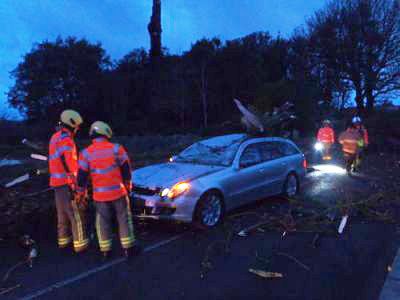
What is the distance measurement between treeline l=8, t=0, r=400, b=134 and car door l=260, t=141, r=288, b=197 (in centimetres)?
1926

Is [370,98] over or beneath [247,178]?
over

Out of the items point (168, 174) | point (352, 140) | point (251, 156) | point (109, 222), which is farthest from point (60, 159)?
point (352, 140)

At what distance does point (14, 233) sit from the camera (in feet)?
22.7

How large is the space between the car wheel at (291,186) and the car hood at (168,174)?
2462 mm

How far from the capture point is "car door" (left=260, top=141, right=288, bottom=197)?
8.84 m

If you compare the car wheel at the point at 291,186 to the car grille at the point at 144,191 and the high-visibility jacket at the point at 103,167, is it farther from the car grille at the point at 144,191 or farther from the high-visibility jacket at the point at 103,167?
the high-visibility jacket at the point at 103,167

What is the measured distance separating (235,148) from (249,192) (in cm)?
89

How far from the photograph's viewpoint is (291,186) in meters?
9.90

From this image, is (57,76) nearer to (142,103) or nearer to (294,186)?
(142,103)

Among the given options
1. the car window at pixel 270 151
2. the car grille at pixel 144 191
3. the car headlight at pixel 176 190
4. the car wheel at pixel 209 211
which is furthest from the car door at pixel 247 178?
the car grille at pixel 144 191

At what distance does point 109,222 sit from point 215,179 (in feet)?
7.42

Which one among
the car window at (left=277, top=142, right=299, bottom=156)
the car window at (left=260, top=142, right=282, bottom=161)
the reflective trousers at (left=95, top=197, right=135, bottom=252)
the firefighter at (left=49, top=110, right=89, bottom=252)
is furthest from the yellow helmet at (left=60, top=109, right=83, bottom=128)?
the car window at (left=277, top=142, right=299, bottom=156)

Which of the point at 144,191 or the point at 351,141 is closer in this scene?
the point at 144,191

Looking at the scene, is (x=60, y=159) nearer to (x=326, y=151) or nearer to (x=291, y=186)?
(x=291, y=186)
